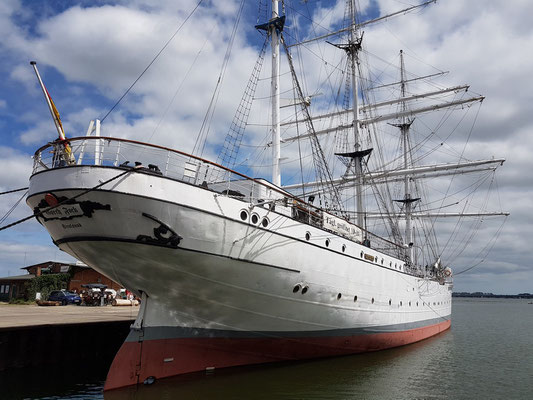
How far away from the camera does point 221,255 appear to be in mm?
10766

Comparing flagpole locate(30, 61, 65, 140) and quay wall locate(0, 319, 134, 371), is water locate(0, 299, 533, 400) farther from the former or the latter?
flagpole locate(30, 61, 65, 140)

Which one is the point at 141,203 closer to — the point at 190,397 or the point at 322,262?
the point at 190,397

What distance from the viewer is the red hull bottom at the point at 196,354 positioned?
11109 mm

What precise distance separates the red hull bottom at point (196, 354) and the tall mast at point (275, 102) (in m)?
5.72

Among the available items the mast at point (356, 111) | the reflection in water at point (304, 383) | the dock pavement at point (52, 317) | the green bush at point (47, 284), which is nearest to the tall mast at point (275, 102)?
the reflection in water at point (304, 383)

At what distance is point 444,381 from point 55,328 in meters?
13.4

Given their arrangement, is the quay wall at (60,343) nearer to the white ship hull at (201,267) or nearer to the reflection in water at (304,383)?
the white ship hull at (201,267)

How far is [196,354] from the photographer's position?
1170 centimetres

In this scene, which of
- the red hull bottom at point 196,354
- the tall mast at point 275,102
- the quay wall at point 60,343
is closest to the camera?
the red hull bottom at point 196,354

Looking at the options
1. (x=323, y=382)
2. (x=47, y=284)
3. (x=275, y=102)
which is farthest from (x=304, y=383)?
(x=47, y=284)

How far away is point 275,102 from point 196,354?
30.8ft

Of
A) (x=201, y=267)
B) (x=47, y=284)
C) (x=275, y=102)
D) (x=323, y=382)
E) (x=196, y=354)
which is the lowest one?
(x=323, y=382)

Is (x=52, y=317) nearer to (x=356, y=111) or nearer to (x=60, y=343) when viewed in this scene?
(x=60, y=343)

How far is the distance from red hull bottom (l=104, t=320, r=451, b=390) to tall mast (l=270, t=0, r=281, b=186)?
18.8 feet
